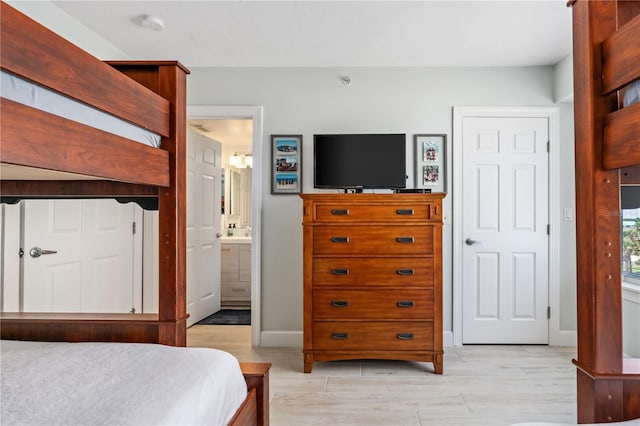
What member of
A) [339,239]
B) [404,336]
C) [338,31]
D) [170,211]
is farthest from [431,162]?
[170,211]

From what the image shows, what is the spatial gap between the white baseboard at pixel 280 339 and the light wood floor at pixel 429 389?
0.07 meters

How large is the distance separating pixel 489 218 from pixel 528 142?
0.76 metres

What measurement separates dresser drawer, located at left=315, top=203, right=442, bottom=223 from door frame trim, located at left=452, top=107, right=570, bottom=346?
732 mm

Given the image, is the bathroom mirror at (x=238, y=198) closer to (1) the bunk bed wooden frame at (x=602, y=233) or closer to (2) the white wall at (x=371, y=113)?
(2) the white wall at (x=371, y=113)

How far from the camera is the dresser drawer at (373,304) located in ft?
10.1

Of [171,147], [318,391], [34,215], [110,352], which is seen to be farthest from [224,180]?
[110,352]

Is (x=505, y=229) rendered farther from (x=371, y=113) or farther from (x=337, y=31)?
(x=337, y=31)

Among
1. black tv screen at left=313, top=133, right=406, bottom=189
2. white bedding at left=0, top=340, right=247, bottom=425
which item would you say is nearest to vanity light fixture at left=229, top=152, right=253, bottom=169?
black tv screen at left=313, top=133, right=406, bottom=189

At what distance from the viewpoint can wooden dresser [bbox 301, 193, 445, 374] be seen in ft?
10.1

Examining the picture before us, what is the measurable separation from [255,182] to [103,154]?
2.47m

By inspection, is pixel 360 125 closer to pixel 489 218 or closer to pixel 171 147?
pixel 489 218

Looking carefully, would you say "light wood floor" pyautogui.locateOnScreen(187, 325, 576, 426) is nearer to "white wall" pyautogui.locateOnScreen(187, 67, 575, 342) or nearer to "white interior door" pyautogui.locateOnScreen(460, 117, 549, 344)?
"white interior door" pyautogui.locateOnScreen(460, 117, 549, 344)

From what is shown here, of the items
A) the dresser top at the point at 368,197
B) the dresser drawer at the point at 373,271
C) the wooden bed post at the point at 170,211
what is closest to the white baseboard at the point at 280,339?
the dresser drawer at the point at 373,271

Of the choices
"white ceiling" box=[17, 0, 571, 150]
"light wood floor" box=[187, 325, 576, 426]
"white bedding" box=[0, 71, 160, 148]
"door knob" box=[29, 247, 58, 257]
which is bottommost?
"light wood floor" box=[187, 325, 576, 426]
